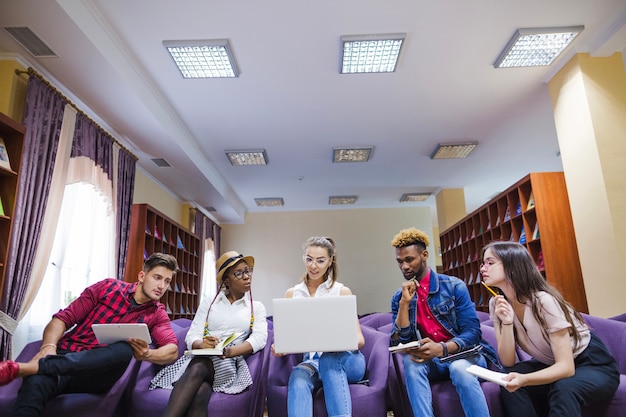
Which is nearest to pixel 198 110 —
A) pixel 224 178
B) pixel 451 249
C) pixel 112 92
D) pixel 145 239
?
pixel 112 92

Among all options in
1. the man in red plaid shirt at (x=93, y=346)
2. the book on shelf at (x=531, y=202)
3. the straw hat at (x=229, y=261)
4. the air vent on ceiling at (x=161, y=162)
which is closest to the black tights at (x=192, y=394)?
the man in red plaid shirt at (x=93, y=346)

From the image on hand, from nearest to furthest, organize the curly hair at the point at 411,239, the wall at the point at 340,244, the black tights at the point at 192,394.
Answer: the black tights at the point at 192,394, the curly hair at the point at 411,239, the wall at the point at 340,244

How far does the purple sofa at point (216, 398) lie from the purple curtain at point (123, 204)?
2.71 m

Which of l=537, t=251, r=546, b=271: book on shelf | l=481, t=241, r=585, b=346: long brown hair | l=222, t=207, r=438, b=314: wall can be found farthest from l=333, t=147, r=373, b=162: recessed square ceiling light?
A: l=481, t=241, r=585, b=346: long brown hair

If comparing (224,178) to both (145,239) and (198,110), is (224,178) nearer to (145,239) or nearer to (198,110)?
(145,239)

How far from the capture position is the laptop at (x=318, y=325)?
196 centimetres

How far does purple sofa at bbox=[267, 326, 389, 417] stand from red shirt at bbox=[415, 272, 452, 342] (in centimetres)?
22

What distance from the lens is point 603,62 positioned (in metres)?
3.73

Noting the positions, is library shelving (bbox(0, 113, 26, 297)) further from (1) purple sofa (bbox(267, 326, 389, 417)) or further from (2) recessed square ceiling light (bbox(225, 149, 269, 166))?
(2) recessed square ceiling light (bbox(225, 149, 269, 166))

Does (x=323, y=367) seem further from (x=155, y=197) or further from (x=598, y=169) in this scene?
(x=155, y=197)

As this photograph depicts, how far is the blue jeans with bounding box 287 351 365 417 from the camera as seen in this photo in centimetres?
193

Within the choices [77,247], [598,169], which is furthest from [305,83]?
[77,247]

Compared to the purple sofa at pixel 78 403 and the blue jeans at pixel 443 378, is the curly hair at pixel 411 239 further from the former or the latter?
the purple sofa at pixel 78 403

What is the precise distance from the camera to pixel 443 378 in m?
2.16
